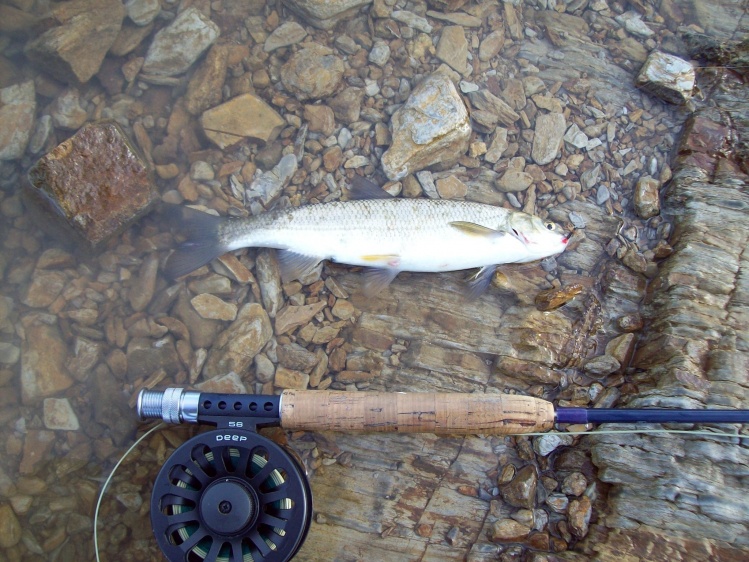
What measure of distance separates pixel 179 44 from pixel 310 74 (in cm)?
106

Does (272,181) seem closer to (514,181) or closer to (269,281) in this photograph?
(269,281)

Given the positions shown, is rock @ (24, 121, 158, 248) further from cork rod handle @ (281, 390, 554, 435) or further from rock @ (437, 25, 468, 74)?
rock @ (437, 25, 468, 74)

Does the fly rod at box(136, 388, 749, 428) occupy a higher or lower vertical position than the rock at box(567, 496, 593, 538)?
higher

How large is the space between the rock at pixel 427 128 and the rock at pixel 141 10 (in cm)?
210

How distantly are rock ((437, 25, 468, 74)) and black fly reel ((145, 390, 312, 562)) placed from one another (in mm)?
3394

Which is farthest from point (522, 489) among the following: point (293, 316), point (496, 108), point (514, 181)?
point (496, 108)

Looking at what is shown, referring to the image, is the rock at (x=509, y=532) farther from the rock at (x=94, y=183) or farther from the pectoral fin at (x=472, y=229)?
the rock at (x=94, y=183)

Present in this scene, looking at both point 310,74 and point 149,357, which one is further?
point 310,74

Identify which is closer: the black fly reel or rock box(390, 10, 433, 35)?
the black fly reel

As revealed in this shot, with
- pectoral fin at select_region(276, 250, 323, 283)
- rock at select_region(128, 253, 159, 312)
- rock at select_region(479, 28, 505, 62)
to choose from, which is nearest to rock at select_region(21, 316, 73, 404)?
rock at select_region(128, 253, 159, 312)

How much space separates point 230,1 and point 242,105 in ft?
3.05

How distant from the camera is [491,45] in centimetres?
465

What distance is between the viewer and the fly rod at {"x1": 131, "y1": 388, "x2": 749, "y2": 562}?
303cm

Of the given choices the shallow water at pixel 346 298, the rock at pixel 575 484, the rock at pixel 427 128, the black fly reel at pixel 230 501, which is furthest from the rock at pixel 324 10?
the rock at pixel 575 484
